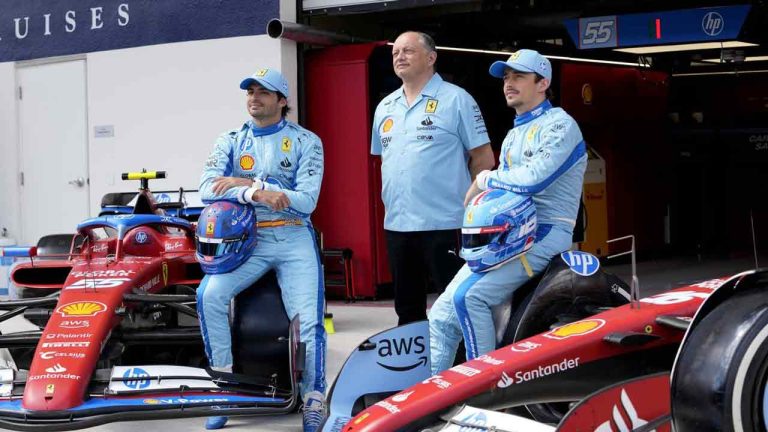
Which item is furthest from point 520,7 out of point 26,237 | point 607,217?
point 26,237

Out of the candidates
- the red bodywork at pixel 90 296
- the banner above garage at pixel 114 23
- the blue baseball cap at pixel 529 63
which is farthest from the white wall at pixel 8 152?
the blue baseball cap at pixel 529 63

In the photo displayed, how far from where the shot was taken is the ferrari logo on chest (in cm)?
637

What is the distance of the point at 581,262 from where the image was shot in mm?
5129

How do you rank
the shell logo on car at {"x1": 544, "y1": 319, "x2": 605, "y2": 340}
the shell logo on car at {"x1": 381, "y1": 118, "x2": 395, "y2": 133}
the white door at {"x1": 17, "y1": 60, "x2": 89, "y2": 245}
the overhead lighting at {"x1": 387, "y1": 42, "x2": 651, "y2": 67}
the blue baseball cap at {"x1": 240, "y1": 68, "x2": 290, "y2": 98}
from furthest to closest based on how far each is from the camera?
1. the white door at {"x1": 17, "y1": 60, "x2": 89, "y2": 245}
2. the overhead lighting at {"x1": 387, "y1": 42, "x2": 651, "y2": 67}
3. the shell logo on car at {"x1": 381, "y1": 118, "x2": 395, "y2": 133}
4. the blue baseball cap at {"x1": 240, "y1": 68, "x2": 290, "y2": 98}
5. the shell logo on car at {"x1": 544, "y1": 319, "x2": 605, "y2": 340}

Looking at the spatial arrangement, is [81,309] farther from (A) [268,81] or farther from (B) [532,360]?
(B) [532,360]

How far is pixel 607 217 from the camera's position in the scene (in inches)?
639

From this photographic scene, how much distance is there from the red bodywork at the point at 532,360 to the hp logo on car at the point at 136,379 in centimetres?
190

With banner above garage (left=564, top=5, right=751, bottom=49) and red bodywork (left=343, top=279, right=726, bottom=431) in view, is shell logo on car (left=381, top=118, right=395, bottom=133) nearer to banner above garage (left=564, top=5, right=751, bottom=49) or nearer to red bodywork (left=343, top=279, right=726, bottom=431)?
red bodywork (left=343, top=279, right=726, bottom=431)

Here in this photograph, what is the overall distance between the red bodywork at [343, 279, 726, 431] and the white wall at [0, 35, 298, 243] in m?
7.96

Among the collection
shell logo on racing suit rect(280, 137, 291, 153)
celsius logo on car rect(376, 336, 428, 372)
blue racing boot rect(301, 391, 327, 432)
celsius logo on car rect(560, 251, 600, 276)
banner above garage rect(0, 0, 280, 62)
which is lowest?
blue racing boot rect(301, 391, 327, 432)

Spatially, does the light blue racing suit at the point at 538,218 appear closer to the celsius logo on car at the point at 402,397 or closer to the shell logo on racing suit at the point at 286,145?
the celsius logo on car at the point at 402,397

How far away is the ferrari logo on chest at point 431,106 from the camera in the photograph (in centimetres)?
637

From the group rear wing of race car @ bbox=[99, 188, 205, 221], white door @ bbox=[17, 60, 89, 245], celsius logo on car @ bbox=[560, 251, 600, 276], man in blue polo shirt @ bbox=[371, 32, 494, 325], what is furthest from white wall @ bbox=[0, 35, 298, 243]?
celsius logo on car @ bbox=[560, 251, 600, 276]

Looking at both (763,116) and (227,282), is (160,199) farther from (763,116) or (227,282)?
(763,116)
